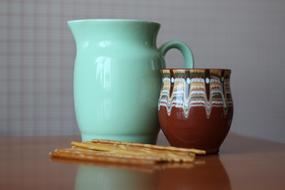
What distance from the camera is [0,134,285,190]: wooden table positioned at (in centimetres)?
52

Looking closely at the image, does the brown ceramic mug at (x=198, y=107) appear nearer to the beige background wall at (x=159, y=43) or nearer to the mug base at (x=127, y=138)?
the mug base at (x=127, y=138)

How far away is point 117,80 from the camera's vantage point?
0.78 metres

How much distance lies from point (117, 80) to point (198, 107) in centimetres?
13

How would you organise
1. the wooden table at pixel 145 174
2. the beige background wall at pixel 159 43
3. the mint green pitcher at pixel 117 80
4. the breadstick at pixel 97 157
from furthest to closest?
the beige background wall at pixel 159 43 < the mint green pitcher at pixel 117 80 < the breadstick at pixel 97 157 < the wooden table at pixel 145 174

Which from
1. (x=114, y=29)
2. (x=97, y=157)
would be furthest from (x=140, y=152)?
(x=114, y=29)

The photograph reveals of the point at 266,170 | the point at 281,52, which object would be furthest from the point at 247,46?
the point at 266,170

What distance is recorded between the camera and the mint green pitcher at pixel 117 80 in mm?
785

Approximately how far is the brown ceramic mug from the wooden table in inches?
1.3

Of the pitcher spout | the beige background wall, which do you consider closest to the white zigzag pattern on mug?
the pitcher spout

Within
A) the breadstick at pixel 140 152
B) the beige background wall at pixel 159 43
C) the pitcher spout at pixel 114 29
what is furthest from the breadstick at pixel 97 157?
the beige background wall at pixel 159 43

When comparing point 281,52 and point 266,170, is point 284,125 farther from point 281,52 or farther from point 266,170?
point 266,170

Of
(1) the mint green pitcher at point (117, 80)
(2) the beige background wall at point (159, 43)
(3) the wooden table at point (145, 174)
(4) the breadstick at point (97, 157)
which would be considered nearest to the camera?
(3) the wooden table at point (145, 174)

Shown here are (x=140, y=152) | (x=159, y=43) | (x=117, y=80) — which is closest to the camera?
(x=140, y=152)

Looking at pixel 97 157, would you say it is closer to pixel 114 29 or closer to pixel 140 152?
pixel 140 152
